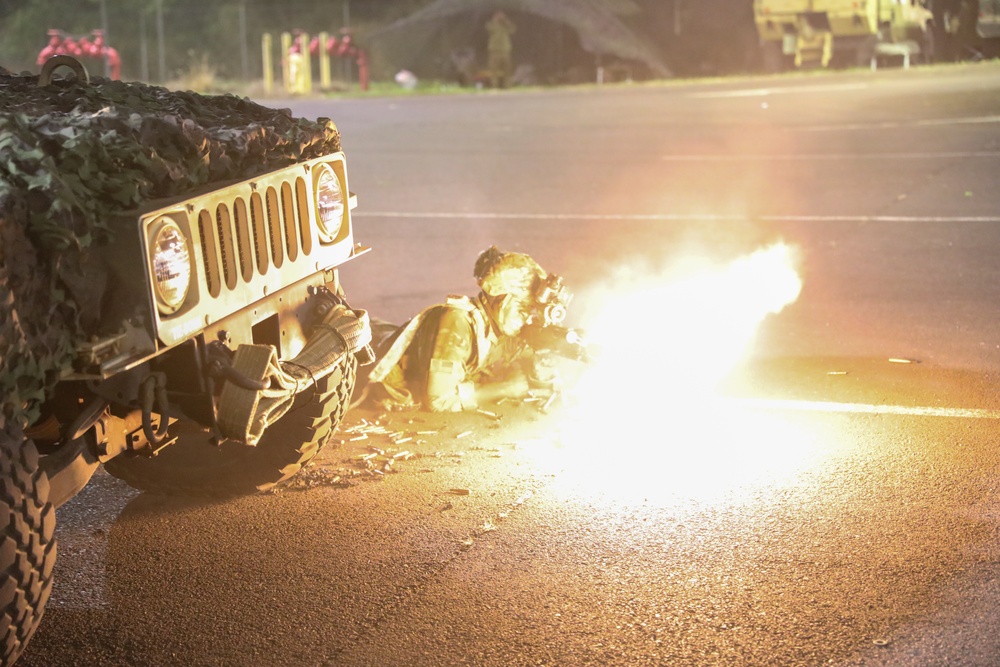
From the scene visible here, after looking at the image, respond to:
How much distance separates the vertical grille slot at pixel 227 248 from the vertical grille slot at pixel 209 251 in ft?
0.13

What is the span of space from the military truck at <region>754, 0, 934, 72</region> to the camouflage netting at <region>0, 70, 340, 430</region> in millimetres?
27709

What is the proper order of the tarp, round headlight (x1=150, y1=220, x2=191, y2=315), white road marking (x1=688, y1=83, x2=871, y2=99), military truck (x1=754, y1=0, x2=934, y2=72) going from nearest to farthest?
round headlight (x1=150, y1=220, x2=191, y2=315) → white road marking (x1=688, y1=83, x2=871, y2=99) → military truck (x1=754, y1=0, x2=934, y2=72) → the tarp

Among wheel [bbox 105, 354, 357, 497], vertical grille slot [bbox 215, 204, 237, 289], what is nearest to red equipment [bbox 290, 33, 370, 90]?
wheel [bbox 105, 354, 357, 497]

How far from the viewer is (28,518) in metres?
3.06

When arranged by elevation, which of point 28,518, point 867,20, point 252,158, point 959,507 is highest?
point 867,20

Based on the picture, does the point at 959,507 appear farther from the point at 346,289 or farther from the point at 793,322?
the point at 346,289

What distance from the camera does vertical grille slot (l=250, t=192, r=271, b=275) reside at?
12.4 ft

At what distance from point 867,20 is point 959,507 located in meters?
27.5

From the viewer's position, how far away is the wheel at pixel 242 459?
448 centimetres

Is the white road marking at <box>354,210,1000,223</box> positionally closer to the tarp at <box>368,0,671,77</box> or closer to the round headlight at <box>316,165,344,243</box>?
the round headlight at <box>316,165,344,243</box>

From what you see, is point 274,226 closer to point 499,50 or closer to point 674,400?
point 674,400

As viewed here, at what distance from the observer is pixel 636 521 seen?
4.33m

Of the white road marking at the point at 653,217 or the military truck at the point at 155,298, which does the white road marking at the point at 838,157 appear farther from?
the military truck at the point at 155,298

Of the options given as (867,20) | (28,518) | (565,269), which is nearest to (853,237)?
(565,269)
